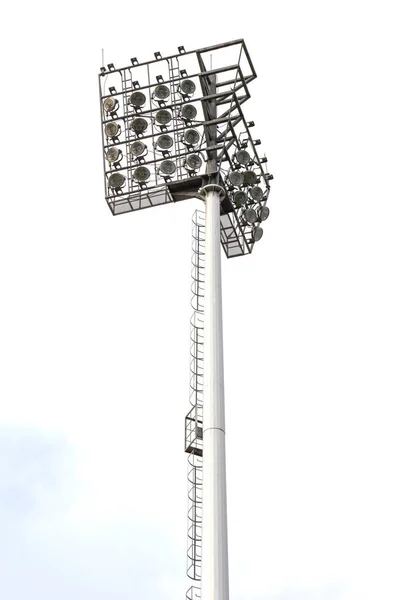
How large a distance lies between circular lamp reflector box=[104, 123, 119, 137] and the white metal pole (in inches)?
180

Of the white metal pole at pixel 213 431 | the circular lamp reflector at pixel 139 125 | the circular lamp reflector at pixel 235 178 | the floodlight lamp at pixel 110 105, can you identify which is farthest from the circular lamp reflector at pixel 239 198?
the floodlight lamp at pixel 110 105

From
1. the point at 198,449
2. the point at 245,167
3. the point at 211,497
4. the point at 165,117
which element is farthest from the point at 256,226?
the point at 211,497

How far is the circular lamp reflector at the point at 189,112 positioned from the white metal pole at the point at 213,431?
277 cm

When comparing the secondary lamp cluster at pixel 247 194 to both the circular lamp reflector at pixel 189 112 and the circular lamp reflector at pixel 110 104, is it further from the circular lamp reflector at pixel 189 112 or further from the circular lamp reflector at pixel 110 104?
the circular lamp reflector at pixel 110 104

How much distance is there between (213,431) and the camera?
35.2 meters

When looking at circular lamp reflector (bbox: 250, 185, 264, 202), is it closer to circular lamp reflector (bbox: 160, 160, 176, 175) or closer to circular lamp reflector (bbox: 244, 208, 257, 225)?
circular lamp reflector (bbox: 244, 208, 257, 225)

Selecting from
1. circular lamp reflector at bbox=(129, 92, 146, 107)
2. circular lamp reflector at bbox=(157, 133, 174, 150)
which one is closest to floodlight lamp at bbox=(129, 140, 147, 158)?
circular lamp reflector at bbox=(157, 133, 174, 150)

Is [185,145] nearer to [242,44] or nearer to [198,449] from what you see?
[242,44]

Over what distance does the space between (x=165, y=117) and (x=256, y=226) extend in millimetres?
4641

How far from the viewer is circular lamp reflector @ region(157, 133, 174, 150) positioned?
4225cm

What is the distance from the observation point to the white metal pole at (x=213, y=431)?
32656 mm

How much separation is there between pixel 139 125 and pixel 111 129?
112cm

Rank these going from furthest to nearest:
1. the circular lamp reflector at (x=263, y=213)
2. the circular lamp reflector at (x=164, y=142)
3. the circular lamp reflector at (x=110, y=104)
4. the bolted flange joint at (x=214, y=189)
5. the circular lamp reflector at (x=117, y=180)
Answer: the circular lamp reflector at (x=110, y=104)
the circular lamp reflector at (x=263, y=213)
the circular lamp reflector at (x=117, y=180)
the circular lamp reflector at (x=164, y=142)
the bolted flange joint at (x=214, y=189)

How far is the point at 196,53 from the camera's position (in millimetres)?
43594
